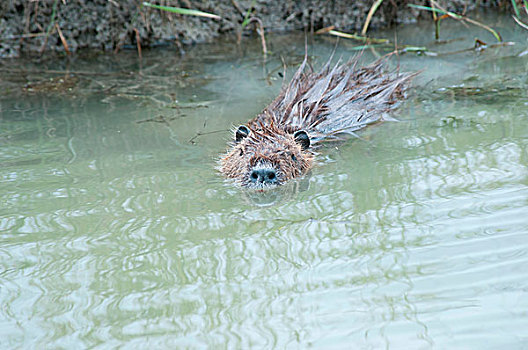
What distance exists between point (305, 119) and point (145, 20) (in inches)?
119

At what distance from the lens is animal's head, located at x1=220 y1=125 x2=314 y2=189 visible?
330 centimetres

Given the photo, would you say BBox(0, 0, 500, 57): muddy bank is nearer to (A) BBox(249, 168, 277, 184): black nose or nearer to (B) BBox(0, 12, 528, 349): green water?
(B) BBox(0, 12, 528, 349): green water

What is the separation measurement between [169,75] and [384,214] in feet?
10.6

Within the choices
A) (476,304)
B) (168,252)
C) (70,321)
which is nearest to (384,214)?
(476,304)

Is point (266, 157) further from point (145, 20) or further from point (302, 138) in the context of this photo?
point (145, 20)

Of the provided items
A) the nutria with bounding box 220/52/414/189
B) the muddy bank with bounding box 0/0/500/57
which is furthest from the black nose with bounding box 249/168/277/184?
the muddy bank with bounding box 0/0/500/57

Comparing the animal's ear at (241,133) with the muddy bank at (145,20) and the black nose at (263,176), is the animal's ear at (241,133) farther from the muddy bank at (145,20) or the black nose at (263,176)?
the muddy bank at (145,20)

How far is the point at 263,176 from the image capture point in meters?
3.28

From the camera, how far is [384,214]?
271cm

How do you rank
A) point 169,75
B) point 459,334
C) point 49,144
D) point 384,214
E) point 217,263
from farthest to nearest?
point 169,75, point 49,144, point 384,214, point 217,263, point 459,334

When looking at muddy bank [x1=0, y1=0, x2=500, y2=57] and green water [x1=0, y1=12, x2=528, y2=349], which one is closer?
green water [x1=0, y1=12, x2=528, y2=349]

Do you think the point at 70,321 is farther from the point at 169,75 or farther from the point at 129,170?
the point at 169,75

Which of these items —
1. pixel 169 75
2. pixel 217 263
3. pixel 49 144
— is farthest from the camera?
pixel 169 75

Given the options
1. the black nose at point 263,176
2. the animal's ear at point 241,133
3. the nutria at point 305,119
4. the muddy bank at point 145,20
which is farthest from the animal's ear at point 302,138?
the muddy bank at point 145,20
